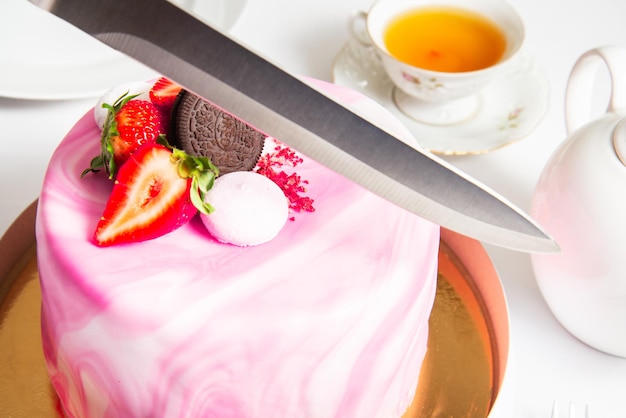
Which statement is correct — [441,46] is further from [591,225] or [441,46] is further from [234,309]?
[234,309]

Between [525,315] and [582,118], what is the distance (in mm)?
310

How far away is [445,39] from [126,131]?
731 mm

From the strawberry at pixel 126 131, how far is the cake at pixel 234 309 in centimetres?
5

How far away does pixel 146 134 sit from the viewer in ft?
2.50

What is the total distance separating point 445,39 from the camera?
1297mm

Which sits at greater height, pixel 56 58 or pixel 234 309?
pixel 234 309

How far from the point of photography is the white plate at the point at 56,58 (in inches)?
49.1

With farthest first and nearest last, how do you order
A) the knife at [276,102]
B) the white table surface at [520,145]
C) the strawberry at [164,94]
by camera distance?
the white table surface at [520,145] < the strawberry at [164,94] < the knife at [276,102]

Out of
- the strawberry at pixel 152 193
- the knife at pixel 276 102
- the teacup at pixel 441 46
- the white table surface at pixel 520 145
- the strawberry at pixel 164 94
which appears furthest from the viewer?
the teacup at pixel 441 46

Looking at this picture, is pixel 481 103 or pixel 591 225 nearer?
pixel 591 225

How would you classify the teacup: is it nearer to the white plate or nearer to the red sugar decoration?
the white plate

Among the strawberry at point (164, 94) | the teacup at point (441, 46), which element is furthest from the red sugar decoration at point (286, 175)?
the teacup at point (441, 46)

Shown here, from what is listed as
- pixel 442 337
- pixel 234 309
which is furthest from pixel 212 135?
pixel 442 337

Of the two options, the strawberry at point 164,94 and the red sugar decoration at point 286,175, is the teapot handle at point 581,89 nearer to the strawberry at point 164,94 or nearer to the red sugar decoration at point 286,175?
the red sugar decoration at point 286,175
